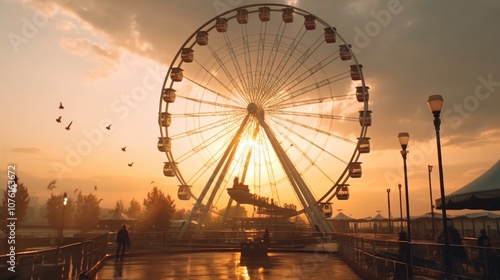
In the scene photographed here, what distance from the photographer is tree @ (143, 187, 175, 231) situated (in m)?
63.0

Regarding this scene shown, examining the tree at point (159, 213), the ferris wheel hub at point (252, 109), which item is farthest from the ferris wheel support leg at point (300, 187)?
the tree at point (159, 213)

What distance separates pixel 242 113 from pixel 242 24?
754 cm

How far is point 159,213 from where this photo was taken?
65.6 m

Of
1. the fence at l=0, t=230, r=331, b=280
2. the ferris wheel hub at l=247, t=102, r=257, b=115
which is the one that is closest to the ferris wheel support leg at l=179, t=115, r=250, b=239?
the ferris wheel hub at l=247, t=102, r=257, b=115

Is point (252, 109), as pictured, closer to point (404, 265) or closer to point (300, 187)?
point (300, 187)

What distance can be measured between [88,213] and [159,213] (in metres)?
51.5

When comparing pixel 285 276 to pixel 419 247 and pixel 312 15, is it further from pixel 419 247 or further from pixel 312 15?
pixel 312 15

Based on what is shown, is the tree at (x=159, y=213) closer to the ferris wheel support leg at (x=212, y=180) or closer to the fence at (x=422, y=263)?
the ferris wheel support leg at (x=212, y=180)

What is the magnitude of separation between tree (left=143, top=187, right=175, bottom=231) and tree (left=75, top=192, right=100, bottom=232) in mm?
42065

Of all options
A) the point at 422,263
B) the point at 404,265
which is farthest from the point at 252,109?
the point at 404,265

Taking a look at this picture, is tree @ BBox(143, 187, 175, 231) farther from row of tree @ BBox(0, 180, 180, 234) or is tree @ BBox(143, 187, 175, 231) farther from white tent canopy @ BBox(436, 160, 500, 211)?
white tent canopy @ BBox(436, 160, 500, 211)

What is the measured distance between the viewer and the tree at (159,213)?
62997 mm

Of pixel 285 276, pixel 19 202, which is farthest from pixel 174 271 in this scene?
pixel 19 202

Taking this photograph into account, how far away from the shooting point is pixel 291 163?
33.9 metres
